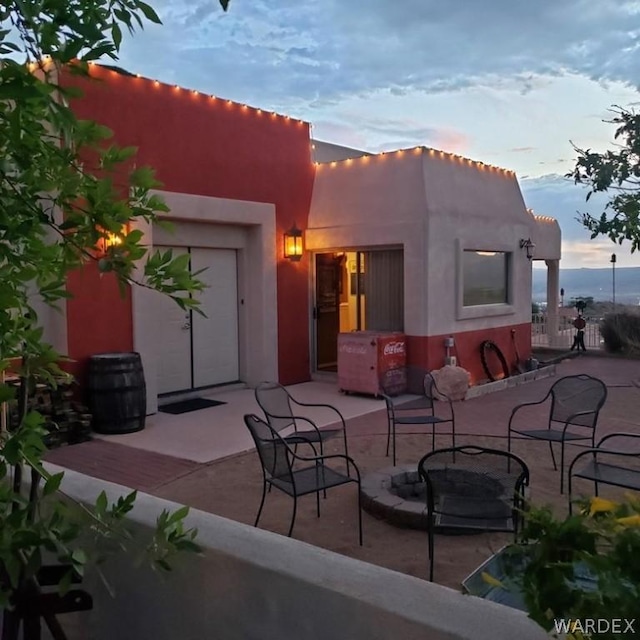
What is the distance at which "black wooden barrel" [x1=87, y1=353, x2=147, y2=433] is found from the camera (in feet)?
22.6

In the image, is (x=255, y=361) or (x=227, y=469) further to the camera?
(x=255, y=361)

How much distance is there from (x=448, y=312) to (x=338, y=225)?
212 cm

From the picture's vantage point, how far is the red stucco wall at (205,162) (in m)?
7.27

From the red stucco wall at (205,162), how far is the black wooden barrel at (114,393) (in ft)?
1.46

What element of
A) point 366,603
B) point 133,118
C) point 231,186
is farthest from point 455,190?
point 366,603

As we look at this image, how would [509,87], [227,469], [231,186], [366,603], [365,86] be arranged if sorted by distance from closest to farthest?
[366,603], [227,469], [231,186], [509,87], [365,86]

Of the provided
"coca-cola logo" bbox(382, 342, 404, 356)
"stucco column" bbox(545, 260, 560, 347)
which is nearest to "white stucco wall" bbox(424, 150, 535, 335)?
"coca-cola logo" bbox(382, 342, 404, 356)

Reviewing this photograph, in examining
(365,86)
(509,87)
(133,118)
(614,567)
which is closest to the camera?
(614,567)

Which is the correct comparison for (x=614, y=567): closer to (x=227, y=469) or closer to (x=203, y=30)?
(x=203, y=30)

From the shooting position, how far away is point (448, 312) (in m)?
9.41

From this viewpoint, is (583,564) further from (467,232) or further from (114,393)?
(467,232)

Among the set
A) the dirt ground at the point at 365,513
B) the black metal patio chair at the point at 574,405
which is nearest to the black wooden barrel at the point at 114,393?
the dirt ground at the point at 365,513

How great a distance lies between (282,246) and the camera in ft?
31.6

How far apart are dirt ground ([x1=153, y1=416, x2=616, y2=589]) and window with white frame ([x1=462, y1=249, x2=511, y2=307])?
372 cm
